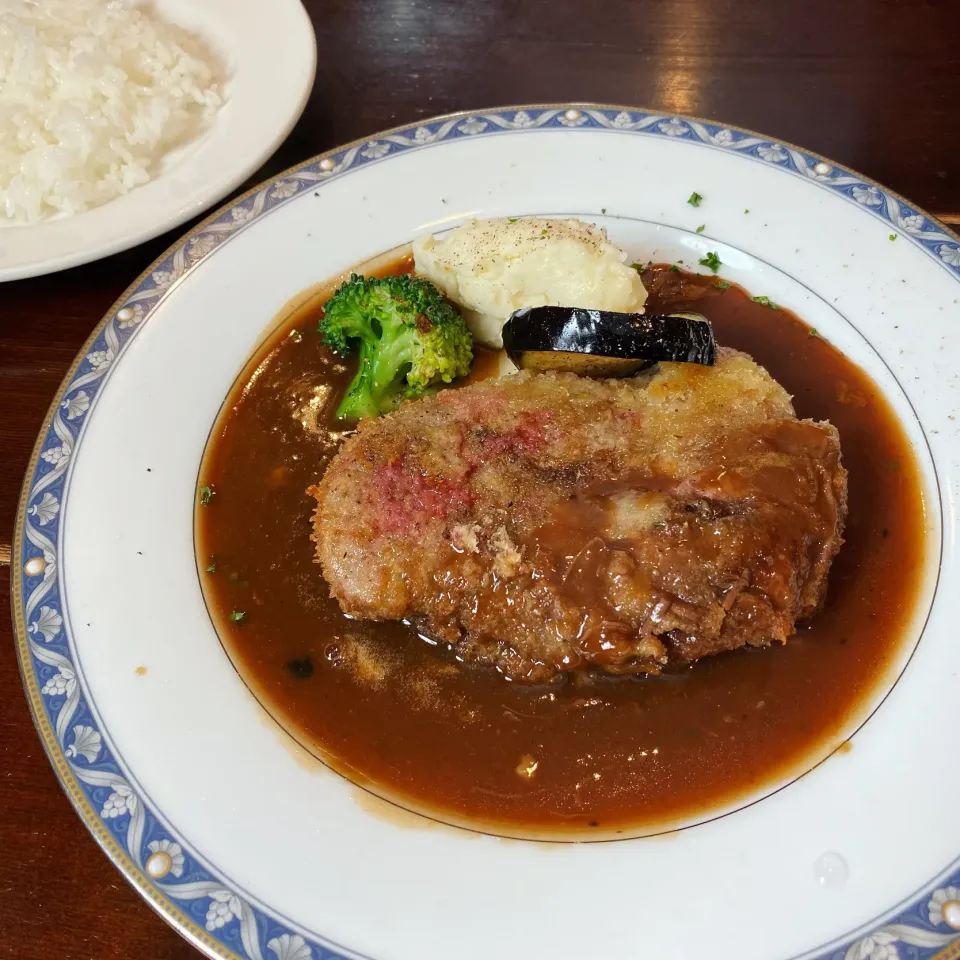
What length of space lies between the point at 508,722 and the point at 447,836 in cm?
40

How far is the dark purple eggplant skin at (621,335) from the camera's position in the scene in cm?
268

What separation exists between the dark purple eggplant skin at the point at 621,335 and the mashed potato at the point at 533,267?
0.26m

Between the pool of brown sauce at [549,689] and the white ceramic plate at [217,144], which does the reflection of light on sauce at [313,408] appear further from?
the white ceramic plate at [217,144]

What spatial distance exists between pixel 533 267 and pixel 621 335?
537 millimetres

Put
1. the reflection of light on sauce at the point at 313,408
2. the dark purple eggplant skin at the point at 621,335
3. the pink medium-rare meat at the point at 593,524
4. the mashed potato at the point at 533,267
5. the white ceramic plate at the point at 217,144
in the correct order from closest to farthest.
A: the pink medium-rare meat at the point at 593,524, the dark purple eggplant skin at the point at 621,335, the mashed potato at the point at 533,267, the reflection of light on sauce at the point at 313,408, the white ceramic plate at the point at 217,144

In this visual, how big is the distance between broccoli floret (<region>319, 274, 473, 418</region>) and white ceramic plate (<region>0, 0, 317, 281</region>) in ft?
2.90

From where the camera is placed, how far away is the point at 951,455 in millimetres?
2734

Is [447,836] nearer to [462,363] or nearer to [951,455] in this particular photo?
[462,363]

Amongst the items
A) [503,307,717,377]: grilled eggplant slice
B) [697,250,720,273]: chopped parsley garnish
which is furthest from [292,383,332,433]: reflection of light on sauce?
[697,250,720,273]: chopped parsley garnish

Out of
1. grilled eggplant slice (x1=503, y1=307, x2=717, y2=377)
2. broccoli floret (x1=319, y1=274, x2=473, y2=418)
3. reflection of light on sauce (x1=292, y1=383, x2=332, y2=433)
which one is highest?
grilled eggplant slice (x1=503, y1=307, x2=717, y2=377)

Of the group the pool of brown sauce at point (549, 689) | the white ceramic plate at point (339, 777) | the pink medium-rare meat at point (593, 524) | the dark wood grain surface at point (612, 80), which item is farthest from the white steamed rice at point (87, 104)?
the pink medium-rare meat at point (593, 524)

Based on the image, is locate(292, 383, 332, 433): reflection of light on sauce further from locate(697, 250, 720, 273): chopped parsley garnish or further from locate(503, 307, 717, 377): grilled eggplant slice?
locate(697, 250, 720, 273): chopped parsley garnish

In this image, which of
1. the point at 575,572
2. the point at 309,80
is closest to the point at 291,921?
the point at 575,572

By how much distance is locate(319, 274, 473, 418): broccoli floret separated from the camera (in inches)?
120
